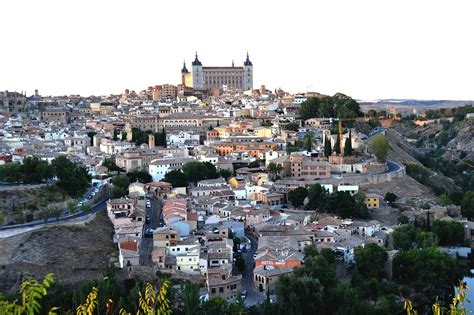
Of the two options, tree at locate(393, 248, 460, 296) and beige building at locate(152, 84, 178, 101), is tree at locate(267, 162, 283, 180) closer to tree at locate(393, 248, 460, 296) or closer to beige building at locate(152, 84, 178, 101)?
tree at locate(393, 248, 460, 296)

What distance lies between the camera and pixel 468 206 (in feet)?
57.3

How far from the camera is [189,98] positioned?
3831 cm

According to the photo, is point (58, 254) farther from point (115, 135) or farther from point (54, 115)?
point (54, 115)

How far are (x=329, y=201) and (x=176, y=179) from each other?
4.51 metres

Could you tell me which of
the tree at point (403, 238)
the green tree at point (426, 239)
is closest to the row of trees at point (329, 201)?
the tree at point (403, 238)

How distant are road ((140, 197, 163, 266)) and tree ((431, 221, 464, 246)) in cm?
642

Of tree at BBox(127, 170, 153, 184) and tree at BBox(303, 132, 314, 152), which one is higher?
tree at BBox(303, 132, 314, 152)

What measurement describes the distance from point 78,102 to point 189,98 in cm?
773

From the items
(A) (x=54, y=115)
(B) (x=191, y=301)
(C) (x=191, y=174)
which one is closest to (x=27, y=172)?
(C) (x=191, y=174)

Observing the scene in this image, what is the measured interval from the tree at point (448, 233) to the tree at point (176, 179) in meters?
6.98

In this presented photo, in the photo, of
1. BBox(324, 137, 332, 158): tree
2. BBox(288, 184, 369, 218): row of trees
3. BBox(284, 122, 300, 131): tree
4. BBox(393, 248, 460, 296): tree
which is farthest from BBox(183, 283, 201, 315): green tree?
BBox(284, 122, 300, 131): tree

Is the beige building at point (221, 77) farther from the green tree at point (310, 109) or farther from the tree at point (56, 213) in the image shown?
the tree at point (56, 213)

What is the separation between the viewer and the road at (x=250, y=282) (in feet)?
35.5

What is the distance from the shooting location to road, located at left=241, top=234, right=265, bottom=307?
10.8 m
